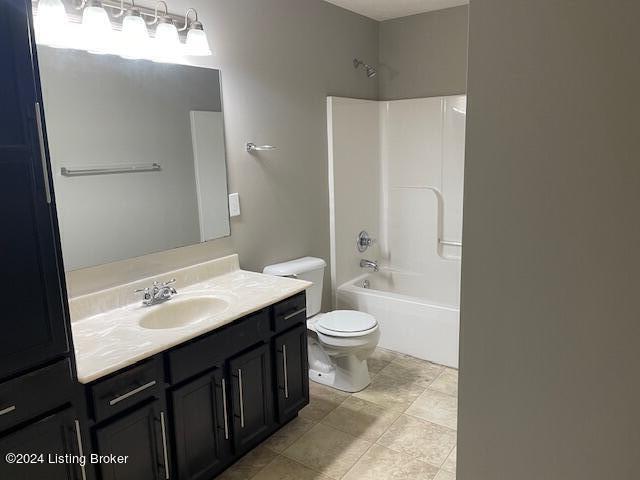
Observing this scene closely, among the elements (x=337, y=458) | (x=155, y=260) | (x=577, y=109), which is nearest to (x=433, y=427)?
(x=337, y=458)

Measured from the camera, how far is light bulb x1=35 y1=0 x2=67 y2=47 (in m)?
1.94

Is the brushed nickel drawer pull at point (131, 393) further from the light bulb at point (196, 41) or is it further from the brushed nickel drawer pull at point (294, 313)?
the light bulb at point (196, 41)

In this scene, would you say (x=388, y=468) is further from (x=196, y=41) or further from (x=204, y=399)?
(x=196, y=41)

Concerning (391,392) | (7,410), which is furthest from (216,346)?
(391,392)

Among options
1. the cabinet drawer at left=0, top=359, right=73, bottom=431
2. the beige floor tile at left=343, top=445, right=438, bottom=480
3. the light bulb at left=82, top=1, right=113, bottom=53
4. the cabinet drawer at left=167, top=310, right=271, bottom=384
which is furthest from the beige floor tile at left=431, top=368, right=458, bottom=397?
the light bulb at left=82, top=1, right=113, bottom=53

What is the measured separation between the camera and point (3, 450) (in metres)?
1.46

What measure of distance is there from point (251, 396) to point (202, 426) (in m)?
0.31

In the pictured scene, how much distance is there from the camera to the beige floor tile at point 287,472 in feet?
7.66

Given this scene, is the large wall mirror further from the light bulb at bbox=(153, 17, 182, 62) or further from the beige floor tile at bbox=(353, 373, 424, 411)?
the beige floor tile at bbox=(353, 373, 424, 411)

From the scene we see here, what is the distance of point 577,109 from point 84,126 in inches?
77.9

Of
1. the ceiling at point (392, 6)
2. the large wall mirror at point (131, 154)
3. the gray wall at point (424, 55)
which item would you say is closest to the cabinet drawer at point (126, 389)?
the large wall mirror at point (131, 154)

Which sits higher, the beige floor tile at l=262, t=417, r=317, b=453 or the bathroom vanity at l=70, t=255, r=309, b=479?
the bathroom vanity at l=70, t=255, r=309, b=479

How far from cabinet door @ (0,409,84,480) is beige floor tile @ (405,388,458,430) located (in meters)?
1.85

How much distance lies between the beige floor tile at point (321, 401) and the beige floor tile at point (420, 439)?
40 centimetres
